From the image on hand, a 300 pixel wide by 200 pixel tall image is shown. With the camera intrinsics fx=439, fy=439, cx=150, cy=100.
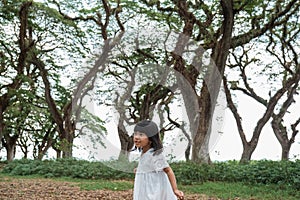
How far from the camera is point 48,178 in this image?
479 inches

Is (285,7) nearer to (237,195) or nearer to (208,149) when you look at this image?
(208,149)

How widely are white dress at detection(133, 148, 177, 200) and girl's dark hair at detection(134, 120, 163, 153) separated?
56 mm

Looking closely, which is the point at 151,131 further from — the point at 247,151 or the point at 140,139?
the point at 247,151

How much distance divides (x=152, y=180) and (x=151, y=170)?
95mm

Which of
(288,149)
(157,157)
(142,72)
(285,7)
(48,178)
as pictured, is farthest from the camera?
(288,149)

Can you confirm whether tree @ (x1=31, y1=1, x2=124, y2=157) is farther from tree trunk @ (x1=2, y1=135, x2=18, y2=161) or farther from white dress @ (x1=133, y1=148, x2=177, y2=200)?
white dress @ (x1=133, y1=148, x2=177, y2=200)

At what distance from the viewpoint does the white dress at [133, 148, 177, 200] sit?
4.13 metres

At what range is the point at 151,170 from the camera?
13.7 ft

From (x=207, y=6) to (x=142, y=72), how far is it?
10.5 feet

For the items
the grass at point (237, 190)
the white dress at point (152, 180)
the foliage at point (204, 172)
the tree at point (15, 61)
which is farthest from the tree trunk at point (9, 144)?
the white dress at point (152, 180)

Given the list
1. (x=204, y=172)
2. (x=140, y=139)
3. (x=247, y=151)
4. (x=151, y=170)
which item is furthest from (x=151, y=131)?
(x=247, y=151)

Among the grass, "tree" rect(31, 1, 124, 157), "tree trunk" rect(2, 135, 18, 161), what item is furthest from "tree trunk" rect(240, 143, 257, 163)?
"tree trunk" rect(2, 135, 18, 161)

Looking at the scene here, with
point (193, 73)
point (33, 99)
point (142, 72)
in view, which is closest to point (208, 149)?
point (193, 73)

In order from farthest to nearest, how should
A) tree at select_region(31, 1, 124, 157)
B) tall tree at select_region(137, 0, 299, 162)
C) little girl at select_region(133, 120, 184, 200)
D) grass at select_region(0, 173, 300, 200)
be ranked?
tree at select_region(31, 1, 124, 157)
tall tree at select_region(137, 0, 299, 162)
grass at select_region(0, 173, 300, 200)
little girl at select_region(133, 120, 184, 200)
